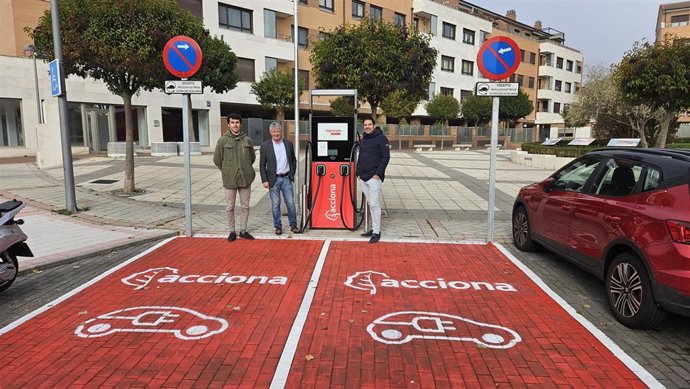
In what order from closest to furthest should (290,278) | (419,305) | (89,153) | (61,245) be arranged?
(419,305) < (290,278) < (61,245) < (89,153)

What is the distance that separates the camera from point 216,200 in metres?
10.8

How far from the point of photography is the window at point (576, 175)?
5.22 meters

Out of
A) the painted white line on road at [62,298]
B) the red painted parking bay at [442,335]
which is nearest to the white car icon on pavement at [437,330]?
the red painted parking bay at [442,335]

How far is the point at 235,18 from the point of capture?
31.2m

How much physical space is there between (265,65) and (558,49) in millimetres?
46813

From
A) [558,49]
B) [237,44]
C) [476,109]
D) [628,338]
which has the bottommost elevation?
[628,338]

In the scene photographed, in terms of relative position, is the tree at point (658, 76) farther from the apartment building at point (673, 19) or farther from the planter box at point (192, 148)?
the apartment building at point (673, 19)

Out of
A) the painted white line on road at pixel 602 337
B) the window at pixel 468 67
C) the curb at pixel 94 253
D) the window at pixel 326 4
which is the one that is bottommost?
the painted white line on road at pixel 602 337

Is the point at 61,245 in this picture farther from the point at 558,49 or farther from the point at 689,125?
the point at 558,49

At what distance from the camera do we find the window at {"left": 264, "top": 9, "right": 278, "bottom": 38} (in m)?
32.6

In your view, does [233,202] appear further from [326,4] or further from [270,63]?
[326,4]

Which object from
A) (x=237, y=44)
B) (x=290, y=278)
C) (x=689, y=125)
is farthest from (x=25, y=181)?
(x=689, y=125)

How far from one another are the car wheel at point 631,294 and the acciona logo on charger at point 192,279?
11.0 ft

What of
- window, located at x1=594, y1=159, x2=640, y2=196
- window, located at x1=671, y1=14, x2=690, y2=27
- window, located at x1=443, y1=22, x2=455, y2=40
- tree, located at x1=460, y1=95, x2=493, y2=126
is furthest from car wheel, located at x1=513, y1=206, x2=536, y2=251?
window, located at x1=671, y1=14, x2=690, y2=27
